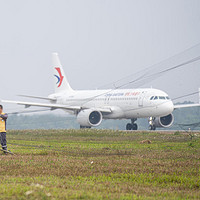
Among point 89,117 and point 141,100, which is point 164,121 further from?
point 89,117

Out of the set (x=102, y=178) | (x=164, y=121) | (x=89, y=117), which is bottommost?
(x=102, y=178)

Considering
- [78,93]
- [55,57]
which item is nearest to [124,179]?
[78,93]

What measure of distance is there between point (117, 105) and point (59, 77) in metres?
13.3

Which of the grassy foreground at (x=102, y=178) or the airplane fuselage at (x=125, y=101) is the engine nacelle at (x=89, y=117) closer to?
the airplane fuselage at (x=125, y=101)

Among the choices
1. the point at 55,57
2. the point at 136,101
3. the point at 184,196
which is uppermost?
Answer: the point at 55,57

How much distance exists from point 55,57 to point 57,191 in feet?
176

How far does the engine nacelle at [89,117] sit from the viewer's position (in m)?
48.5

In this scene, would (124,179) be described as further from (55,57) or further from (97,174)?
(55,57)

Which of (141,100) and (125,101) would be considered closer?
(141,100)

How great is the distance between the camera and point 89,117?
49000mm

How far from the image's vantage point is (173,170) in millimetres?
12883

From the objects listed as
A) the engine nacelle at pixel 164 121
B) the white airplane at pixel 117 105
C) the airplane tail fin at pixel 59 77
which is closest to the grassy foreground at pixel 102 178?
the white airplane at pixel 117 105

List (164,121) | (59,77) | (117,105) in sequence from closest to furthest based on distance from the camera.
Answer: (117,105)
(164,121)
(59,77)

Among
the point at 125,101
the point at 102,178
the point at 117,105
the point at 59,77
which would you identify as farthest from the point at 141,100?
the point at 102,178
